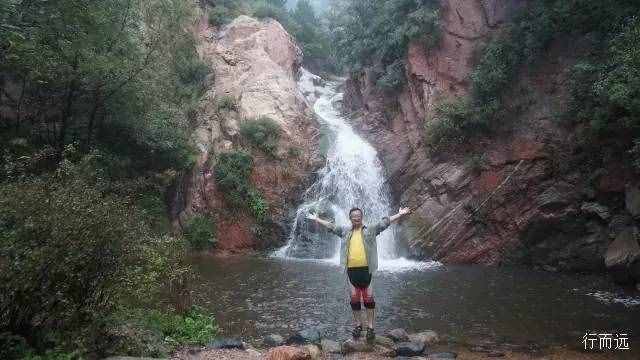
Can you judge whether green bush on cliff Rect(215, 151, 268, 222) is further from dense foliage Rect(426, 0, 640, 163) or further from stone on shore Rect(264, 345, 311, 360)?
stone on shore Rect(264, 345, 311, 360)

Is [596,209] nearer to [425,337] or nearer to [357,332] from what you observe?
[425,337]

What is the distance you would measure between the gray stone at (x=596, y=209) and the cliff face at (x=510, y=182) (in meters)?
0.03

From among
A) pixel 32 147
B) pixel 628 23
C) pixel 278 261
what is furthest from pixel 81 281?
pixel 628 23

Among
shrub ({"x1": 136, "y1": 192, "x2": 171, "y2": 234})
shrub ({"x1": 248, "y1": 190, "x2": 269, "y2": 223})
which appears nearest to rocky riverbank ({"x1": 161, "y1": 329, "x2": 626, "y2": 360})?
shrub ({"x1": 248, "y1": 190, "x2": 269, "y2": 223})

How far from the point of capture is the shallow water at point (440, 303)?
29.1 ft

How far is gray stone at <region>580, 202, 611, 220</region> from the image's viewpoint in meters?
14.3

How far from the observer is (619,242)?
12617 millimetres

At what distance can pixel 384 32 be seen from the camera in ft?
74.6

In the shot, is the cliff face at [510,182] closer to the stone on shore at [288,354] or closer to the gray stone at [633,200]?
the gray stone at [633,200]

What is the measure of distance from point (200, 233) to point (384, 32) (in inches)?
493

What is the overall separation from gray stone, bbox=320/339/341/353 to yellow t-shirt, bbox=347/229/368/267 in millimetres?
1323

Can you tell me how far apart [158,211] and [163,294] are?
39.4 ft

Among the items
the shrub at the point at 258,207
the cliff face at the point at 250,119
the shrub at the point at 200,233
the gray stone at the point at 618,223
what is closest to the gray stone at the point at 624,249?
the gray stone at the point at 618,223

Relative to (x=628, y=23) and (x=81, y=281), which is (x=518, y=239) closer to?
(x=628, y=23)
